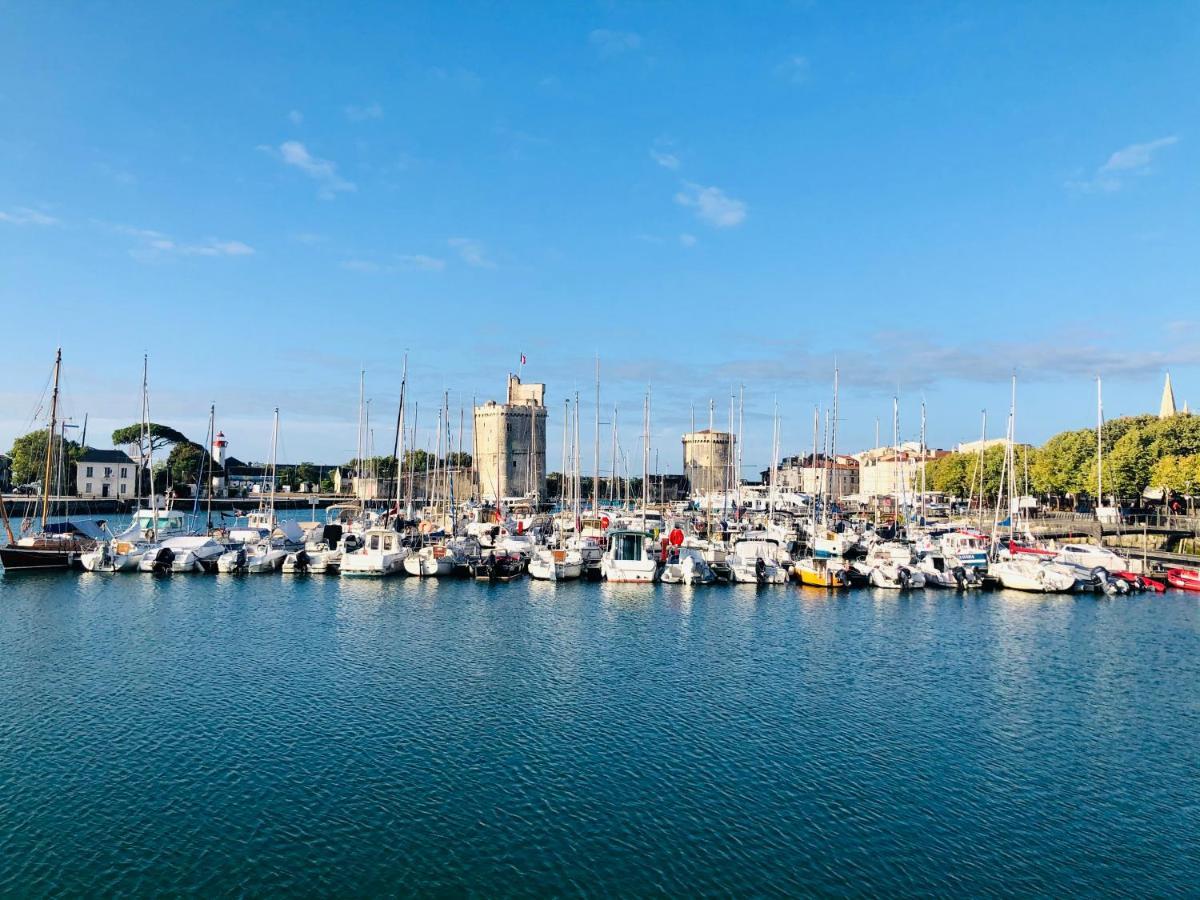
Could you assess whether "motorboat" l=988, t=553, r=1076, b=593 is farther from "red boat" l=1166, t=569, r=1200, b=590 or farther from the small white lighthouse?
the small white lighthouse

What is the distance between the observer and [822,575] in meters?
42.2

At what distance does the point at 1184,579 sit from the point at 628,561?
28.1 metres

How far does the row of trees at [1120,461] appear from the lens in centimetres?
6266

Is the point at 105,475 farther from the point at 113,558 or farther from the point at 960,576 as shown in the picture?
the point at 960,576

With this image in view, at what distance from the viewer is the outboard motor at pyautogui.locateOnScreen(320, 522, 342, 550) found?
55.2 meters

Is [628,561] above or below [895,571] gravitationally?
above

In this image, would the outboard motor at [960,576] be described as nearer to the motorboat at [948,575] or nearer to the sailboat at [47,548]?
the motorboat at [948,575]

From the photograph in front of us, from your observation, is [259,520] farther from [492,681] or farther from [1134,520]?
[1134,520]

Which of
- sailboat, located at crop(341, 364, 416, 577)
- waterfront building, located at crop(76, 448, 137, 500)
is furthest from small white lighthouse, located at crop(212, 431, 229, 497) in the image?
sailboat, located at crop(341, 364, 416, 577)

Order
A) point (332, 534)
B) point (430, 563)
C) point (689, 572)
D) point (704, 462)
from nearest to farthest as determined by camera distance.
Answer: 1. point (689, 572)
2. point (430, 563)
3. point (332, 534)
4. point (704, 462)

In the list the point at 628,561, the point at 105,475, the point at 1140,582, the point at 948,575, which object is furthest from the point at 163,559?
the point at 105,475

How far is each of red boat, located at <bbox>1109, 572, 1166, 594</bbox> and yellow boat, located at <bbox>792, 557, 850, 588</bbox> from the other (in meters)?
13.5

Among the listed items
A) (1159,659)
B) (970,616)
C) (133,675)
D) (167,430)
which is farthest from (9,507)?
(1159,659)

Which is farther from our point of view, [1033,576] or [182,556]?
[182,556]
